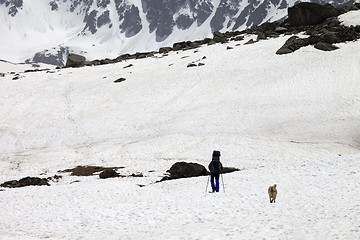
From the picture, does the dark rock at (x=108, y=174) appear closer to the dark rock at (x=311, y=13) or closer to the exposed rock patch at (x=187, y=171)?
the exposed rock patch at (x=187, y=171)

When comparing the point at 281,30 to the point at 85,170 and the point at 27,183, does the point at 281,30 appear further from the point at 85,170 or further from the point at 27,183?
the point at 27,183

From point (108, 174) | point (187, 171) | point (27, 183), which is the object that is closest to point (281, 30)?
point (187, 171)

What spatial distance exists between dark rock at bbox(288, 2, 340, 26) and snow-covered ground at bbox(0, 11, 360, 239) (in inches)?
310

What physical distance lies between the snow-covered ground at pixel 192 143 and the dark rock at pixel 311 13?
7.88 meters

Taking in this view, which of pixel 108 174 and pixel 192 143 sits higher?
pixel 108 174

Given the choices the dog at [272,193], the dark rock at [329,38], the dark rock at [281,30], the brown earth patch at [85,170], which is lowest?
the brown earth patch at [85,170]

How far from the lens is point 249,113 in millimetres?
42344

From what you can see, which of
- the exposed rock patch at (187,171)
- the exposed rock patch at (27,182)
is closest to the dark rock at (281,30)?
the exposed rock patch at (187,171)

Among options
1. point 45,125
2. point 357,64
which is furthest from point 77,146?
point 357,64

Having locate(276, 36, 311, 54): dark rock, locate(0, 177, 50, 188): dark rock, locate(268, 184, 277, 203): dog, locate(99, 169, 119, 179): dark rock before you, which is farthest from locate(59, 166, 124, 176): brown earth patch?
locate(276, 36, 311, 54): dark rock

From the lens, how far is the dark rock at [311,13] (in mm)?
77188

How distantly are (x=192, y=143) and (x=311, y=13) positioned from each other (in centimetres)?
5257

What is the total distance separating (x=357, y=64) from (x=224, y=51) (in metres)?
23.7

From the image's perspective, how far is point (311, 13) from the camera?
78125 mm
